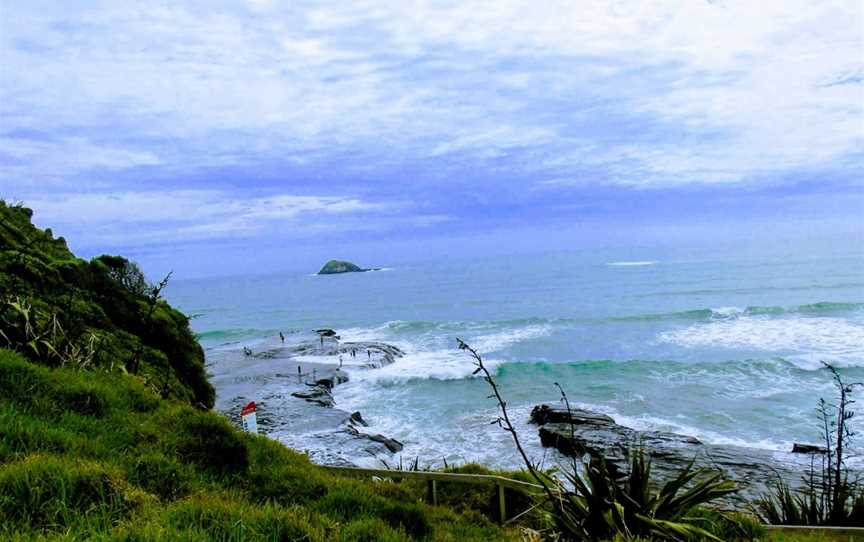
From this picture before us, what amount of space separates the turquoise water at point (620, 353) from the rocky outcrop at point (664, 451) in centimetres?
126

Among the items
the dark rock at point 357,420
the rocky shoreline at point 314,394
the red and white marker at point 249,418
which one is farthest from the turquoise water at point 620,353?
the red and white marker at point 249,418

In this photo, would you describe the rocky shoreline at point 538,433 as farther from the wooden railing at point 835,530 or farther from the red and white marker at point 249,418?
the red and white marker at point 249,418

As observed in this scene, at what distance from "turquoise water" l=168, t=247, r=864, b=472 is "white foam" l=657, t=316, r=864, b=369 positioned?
0.35 ft

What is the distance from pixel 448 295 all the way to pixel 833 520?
3053 inches

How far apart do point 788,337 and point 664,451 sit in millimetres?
25694

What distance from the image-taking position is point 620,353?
1369 inches

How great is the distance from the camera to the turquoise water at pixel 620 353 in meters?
20.8

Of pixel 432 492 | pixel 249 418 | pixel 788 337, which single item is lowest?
pixel 788 337

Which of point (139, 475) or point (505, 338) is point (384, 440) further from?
point (505, 338)

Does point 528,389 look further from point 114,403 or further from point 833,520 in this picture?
point 114,403

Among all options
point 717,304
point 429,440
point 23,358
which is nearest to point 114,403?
point 23,358

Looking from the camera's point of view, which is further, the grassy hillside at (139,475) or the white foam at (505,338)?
the white foam at (505,338)

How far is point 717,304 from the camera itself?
51.9m

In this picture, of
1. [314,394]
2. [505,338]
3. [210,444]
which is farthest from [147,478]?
[505,338]
